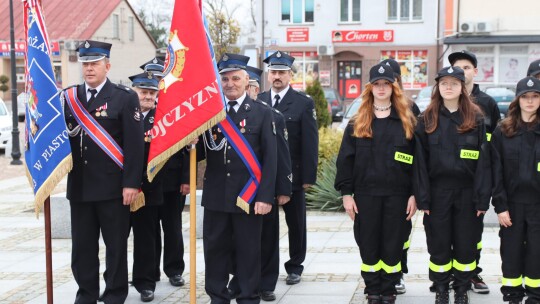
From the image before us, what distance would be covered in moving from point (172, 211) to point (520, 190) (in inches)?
130

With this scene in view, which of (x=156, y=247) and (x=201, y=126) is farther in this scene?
(x=156, y=247)

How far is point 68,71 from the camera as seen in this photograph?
4634cm

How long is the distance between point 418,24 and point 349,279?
120 feet

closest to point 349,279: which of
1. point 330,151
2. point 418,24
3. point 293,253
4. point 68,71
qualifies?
point 293,253

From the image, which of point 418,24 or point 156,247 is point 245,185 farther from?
point 418,24

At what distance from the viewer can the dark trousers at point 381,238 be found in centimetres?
635

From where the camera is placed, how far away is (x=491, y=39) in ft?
130

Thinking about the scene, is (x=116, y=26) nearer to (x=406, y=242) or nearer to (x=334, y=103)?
(x=334, y=103)

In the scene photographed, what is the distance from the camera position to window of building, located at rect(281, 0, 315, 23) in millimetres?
43469

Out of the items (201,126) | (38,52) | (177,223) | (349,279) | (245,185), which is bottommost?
(349,279)

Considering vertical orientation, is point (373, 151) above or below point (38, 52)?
below

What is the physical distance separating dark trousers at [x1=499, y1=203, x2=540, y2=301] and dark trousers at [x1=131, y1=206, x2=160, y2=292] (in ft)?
10.2

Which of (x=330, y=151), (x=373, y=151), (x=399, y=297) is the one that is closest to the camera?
(x=373, y=151)

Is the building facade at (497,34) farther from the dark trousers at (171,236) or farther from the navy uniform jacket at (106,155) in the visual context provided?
the navy uniform jacket at (106,155)
